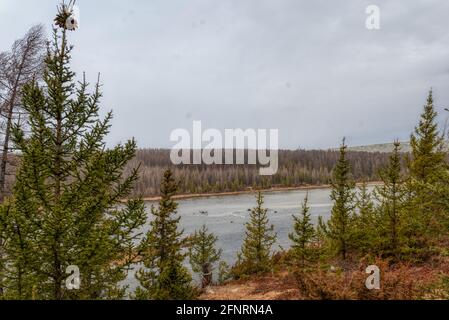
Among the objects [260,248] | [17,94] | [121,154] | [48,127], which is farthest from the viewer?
[260,248]

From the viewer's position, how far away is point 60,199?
779 cm

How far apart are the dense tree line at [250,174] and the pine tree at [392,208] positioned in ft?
232

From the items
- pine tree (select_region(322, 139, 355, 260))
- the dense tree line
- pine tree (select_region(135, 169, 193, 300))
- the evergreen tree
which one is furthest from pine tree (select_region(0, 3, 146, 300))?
the dense tree line

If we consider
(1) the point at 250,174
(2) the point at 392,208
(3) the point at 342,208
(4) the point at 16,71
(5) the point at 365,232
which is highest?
(4) the point at 16,71

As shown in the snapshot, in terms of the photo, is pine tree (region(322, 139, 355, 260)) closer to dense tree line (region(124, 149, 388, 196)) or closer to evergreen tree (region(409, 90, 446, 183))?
evergreen tree (region(409, 90, 446, 183))

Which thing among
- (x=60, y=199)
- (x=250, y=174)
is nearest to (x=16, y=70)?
(x=60, y=199)

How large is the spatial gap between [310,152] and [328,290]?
160 m

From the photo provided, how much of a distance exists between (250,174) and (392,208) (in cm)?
10780

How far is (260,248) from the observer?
19.0 metres

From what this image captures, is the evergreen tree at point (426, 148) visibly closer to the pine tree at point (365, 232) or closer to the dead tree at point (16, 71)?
the pine tree at point (365, 232)

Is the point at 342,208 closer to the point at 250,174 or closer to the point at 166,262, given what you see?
the point at 166,262

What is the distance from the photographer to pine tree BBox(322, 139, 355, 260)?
15.8 meters
